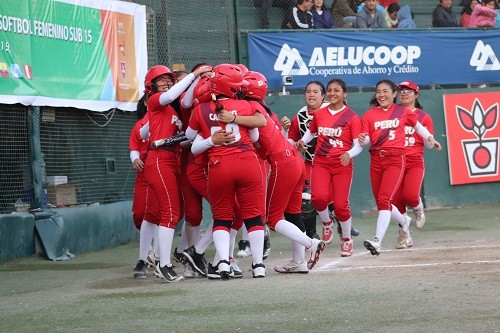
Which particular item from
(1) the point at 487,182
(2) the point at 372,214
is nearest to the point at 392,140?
(2) the point at 372,214

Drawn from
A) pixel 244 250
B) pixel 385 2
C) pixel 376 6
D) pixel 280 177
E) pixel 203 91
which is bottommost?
pixel 244 250

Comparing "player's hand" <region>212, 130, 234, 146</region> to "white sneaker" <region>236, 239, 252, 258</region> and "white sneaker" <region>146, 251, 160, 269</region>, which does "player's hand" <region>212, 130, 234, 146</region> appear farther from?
"white sneaker" <region>236, 239, 252, 258</region>

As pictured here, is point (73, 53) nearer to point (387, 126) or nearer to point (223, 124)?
point (387, 126)

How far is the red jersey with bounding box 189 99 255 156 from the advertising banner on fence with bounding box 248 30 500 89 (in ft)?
26.1

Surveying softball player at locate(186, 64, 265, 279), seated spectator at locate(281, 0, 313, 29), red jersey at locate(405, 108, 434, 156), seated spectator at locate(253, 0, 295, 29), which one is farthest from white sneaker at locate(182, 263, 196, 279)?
seated spectator at locate(281, 0, 313, 29)

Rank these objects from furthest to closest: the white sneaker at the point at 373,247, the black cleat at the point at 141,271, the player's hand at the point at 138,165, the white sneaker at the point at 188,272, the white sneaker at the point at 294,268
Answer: the white sneaker at the point at 373,247
the player's hand at the point at 138,165
the black cleat at the point at 141,271
the white sneaker at the point at 188,272
the white sneaker at the point at 294,268

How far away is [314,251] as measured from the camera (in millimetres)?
10203

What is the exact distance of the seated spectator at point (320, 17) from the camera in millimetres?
18391

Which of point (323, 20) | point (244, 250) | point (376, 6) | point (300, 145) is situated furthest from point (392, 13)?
point (244, 250)

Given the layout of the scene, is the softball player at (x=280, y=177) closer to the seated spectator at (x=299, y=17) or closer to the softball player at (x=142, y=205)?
the softball player at (x=142, y=205)

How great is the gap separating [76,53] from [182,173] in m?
4.47

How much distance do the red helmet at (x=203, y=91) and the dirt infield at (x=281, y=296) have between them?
1.61 metres

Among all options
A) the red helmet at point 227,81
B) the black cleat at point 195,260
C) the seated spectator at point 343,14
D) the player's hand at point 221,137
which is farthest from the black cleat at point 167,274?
the seated spectator at point 343,14

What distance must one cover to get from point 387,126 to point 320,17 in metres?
6.36
